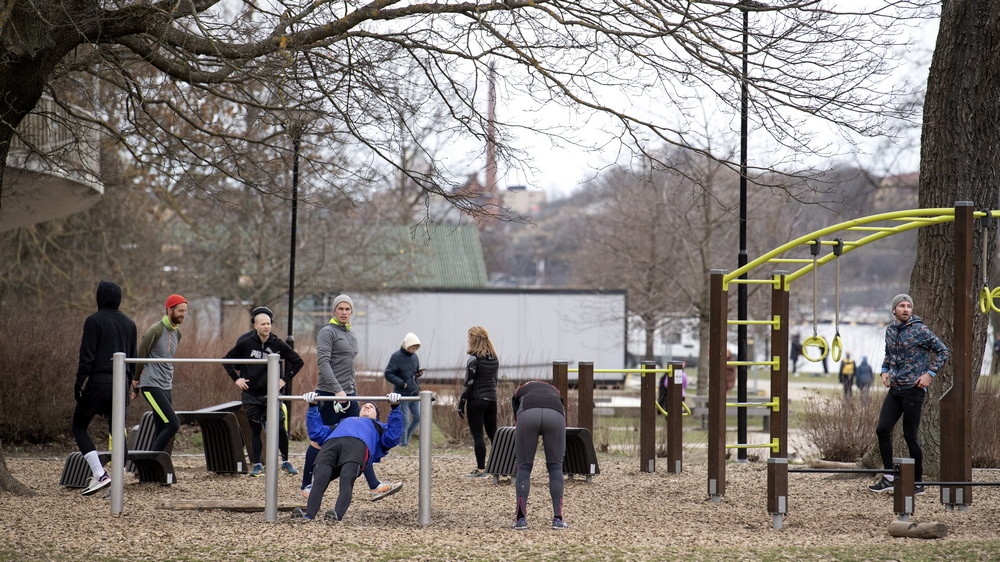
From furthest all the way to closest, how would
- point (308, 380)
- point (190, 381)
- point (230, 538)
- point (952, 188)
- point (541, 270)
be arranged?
1. point (541, 270)
2. point (308, 380)
3. point (190, 381)
4. point (952, 188)
5. point (230, 538)

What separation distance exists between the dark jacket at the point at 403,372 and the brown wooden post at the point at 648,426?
3348 mm

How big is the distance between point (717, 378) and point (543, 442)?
7.40 feet

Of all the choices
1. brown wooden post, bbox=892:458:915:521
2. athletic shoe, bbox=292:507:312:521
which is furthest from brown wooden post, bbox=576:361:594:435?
athletic shoe, bbox=292:507:312:521

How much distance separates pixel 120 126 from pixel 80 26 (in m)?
10.1

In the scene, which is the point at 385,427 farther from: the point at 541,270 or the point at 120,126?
the point at 541,270

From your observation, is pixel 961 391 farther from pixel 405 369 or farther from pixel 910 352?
pixel 405 369

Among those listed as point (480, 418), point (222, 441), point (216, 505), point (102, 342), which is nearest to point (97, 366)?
point (102, 342)

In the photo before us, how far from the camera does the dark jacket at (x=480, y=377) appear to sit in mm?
11039

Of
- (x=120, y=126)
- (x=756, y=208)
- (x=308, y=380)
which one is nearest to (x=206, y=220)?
(x=120, y=126)

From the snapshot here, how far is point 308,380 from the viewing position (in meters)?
17.7

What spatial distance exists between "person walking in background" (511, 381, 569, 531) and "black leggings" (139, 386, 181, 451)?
3411 mm

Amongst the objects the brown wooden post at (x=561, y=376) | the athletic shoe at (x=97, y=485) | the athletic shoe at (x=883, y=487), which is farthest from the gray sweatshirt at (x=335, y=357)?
the athletic shoe at (x=883, y=487)

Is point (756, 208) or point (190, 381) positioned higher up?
point (756, 208)

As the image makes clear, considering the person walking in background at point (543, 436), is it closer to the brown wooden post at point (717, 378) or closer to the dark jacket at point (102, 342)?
the brown wooden post at point (717, 378)
